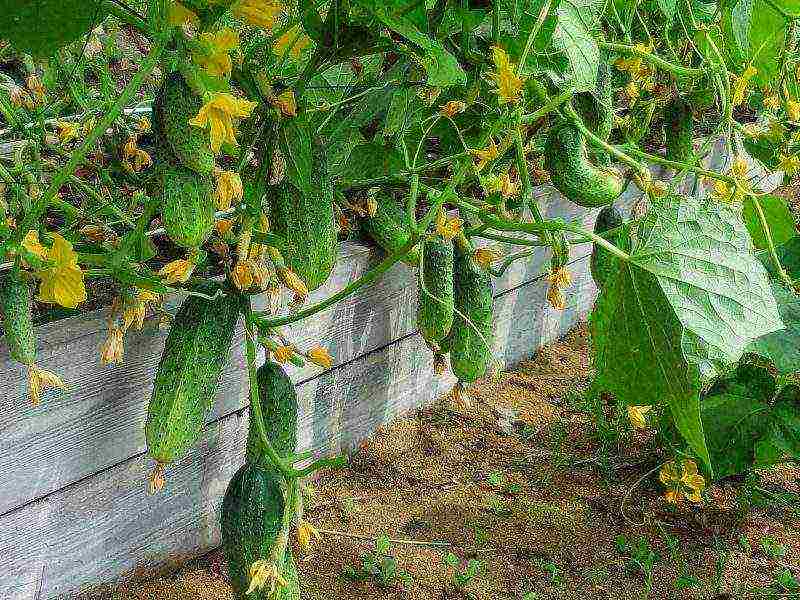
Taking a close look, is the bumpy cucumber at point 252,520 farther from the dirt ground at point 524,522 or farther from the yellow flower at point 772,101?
the yellow flower at point 772,101

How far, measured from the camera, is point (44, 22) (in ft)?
2.44

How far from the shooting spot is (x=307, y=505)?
5.33 ft

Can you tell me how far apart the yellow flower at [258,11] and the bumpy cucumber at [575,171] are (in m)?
0.79

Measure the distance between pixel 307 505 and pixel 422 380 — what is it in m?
0.40

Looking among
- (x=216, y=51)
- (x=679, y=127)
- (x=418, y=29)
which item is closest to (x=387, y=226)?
(x=418, y=29)

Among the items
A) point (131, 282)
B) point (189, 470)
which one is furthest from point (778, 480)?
point (131, 282)

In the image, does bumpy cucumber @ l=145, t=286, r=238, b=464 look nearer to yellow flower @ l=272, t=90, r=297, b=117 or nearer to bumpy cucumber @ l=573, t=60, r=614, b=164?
yellow flower @ l=272, t=90, r=297, b=117

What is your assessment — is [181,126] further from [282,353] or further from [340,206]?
[340,206]

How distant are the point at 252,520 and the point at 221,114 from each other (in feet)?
1.99

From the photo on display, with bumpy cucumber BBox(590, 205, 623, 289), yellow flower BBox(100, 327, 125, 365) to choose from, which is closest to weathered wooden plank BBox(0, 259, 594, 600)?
yellow flower BBox(100, 327, 125, 365)

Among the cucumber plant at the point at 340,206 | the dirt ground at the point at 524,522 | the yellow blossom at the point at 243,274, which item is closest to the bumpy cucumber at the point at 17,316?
the cucumber plant at the point at 340,206

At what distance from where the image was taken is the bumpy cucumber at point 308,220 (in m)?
1.12

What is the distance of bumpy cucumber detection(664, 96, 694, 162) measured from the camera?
75.8 inches

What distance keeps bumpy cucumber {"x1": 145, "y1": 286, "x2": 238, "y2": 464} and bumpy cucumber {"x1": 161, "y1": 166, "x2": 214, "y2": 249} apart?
33 centimetres
